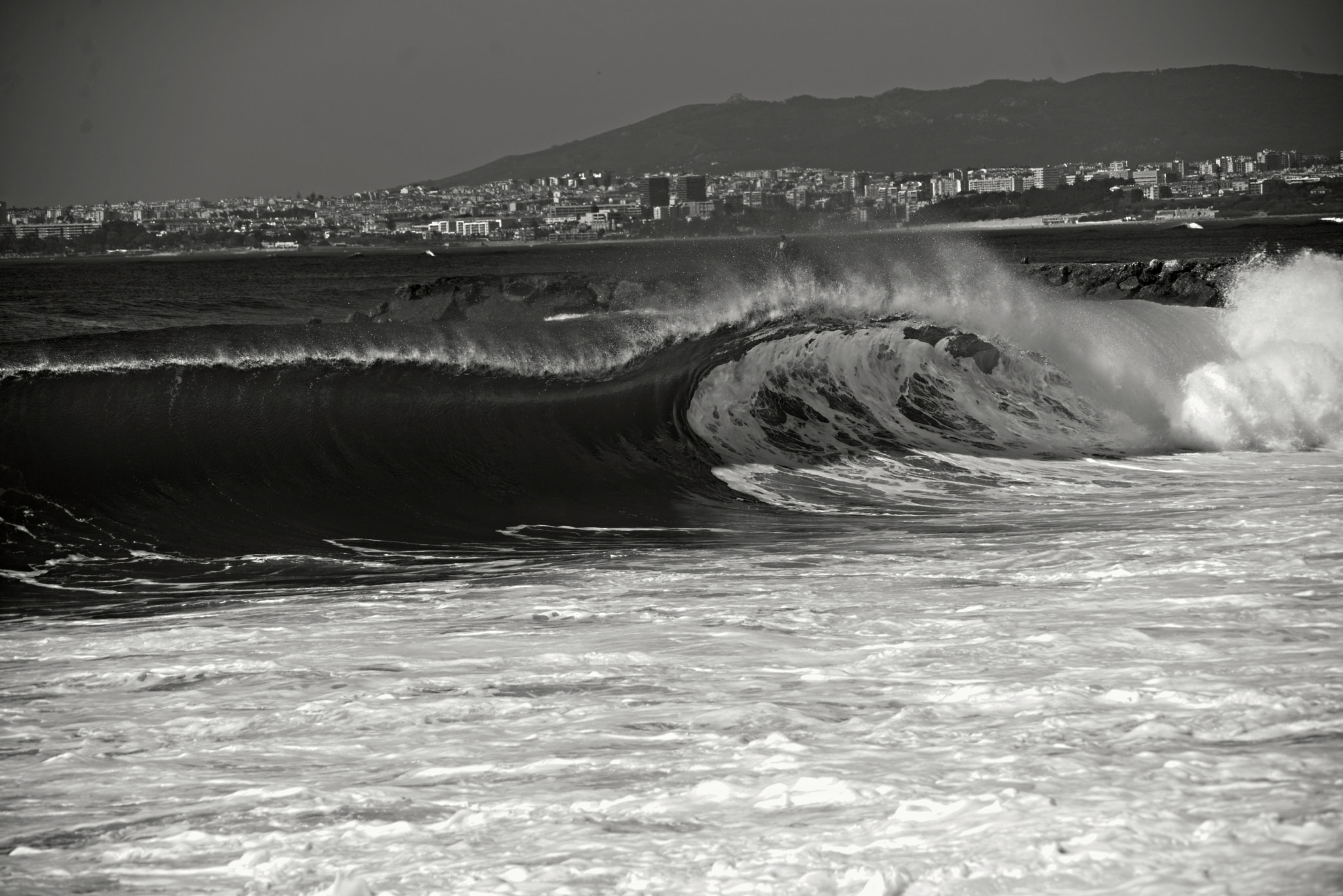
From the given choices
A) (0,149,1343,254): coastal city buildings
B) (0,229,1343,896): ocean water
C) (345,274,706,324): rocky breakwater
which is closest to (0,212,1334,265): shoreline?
(0,149,1343,254): coastal city buildings

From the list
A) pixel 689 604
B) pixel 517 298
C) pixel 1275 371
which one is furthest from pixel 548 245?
pixel 689 604

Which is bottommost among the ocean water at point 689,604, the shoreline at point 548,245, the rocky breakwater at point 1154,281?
the ocean water at point 689,604

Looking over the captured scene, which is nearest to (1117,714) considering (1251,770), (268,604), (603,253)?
(1251,770)

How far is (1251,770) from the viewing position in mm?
3223

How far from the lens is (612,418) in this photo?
1306 centimetres

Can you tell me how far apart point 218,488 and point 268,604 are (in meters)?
4.23

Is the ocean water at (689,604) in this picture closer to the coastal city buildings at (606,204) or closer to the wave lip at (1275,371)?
the wave lip at (1275,371)

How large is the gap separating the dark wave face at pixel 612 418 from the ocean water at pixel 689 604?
61 mm

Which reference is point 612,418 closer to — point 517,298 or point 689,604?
point 689,604

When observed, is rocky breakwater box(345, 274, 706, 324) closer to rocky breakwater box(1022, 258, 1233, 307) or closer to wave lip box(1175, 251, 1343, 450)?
rocky breakwater box(1022, 258, 1233, 307)

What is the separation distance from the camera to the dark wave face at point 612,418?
9.25m

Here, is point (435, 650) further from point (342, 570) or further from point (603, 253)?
point (603, 253)

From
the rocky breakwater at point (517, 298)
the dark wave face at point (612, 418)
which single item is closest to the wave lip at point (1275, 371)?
the dark wave face at point (612, 418)

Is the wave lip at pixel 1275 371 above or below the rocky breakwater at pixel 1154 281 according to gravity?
below
